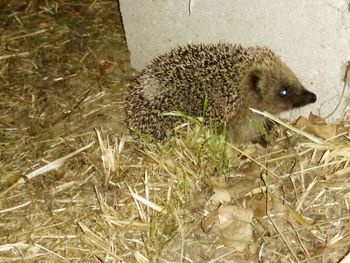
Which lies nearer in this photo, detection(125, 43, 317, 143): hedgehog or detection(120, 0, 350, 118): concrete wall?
detection(120, 0, 350, 118): concrete wall

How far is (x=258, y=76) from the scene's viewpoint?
3.90m

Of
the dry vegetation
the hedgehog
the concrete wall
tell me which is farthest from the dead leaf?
the concrete wall

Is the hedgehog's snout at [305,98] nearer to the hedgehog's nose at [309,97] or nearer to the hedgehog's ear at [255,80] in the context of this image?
the hedgehog's nose at [309,97]

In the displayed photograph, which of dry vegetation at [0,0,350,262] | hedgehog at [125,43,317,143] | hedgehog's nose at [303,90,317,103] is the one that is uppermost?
hedgehog's nose at [303,90,317,103]

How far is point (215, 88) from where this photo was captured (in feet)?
12.6

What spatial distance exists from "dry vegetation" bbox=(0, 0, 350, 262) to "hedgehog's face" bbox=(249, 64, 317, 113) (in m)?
0.23

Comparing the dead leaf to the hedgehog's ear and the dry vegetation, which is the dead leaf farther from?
the hedgehog's ear

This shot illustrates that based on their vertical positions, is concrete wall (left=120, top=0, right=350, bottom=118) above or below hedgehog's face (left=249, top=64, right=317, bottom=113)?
above

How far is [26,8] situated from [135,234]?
3498mm

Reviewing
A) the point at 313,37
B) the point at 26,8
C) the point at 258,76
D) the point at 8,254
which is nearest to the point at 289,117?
the point at 258,76

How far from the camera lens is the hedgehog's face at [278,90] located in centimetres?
Result: 388

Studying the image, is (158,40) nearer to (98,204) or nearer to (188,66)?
(188,66)

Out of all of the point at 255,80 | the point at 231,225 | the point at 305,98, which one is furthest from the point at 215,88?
the point at 231,225

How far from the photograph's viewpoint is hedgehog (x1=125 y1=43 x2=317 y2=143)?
150 inches
